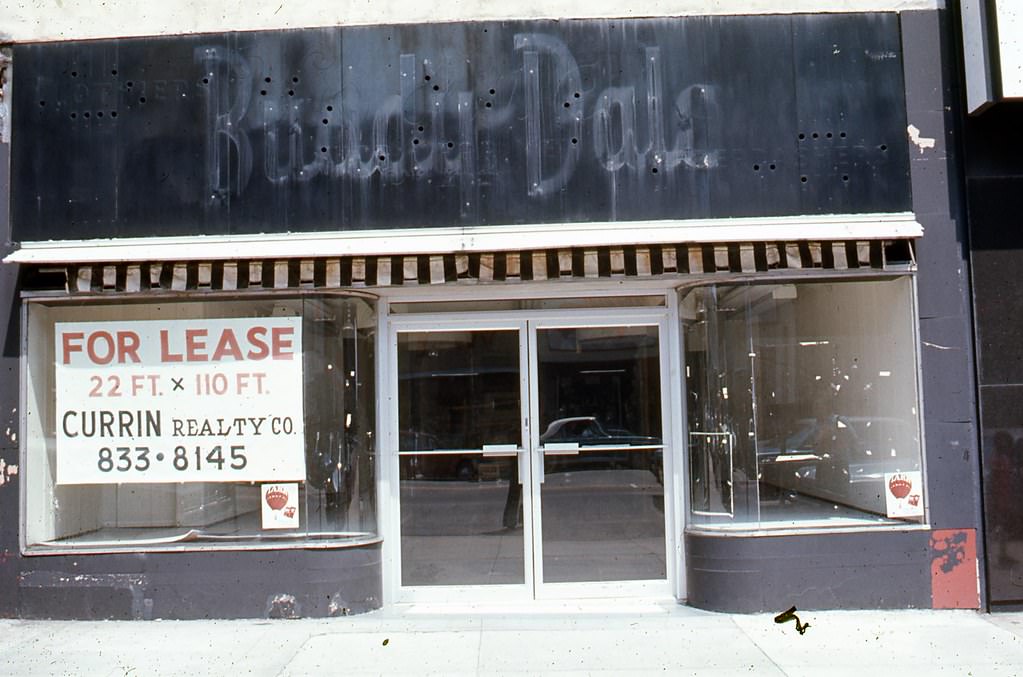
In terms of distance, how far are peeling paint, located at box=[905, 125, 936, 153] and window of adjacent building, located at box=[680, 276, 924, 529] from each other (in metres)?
1.05

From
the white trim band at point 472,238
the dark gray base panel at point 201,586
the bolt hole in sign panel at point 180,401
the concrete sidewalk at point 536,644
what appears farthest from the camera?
the bolt hole in sign panel at point 180,401

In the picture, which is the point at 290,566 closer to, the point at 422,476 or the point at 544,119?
the point at 422,476

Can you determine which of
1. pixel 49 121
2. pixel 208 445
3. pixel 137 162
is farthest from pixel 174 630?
pixel 49 121

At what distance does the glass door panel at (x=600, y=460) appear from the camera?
7.73 metres

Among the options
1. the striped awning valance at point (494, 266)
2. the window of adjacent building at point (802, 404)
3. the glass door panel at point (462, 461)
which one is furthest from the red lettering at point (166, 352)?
the window of adjacent building at point (802, 404)

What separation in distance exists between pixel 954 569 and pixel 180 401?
610 centimetres

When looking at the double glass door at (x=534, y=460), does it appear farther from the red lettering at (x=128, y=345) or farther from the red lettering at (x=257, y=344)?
the red lettering at (x=128, y=345)

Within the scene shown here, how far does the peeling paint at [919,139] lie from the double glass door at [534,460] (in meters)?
2.45

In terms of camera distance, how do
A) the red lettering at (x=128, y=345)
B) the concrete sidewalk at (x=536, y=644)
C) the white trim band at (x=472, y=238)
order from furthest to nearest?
the red lettering at (x=128, y=345)
the white trim band at (x=472, y=238)
the concrete sidewalk at (x=536, y=644)

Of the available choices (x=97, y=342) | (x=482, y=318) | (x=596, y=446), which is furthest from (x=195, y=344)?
(x=596, y=446)

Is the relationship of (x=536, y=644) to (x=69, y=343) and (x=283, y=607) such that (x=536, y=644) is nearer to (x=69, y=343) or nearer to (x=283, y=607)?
(x=283, y=607)

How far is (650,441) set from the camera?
778 cm

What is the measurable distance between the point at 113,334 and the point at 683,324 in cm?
457

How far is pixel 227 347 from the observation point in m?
7.64
